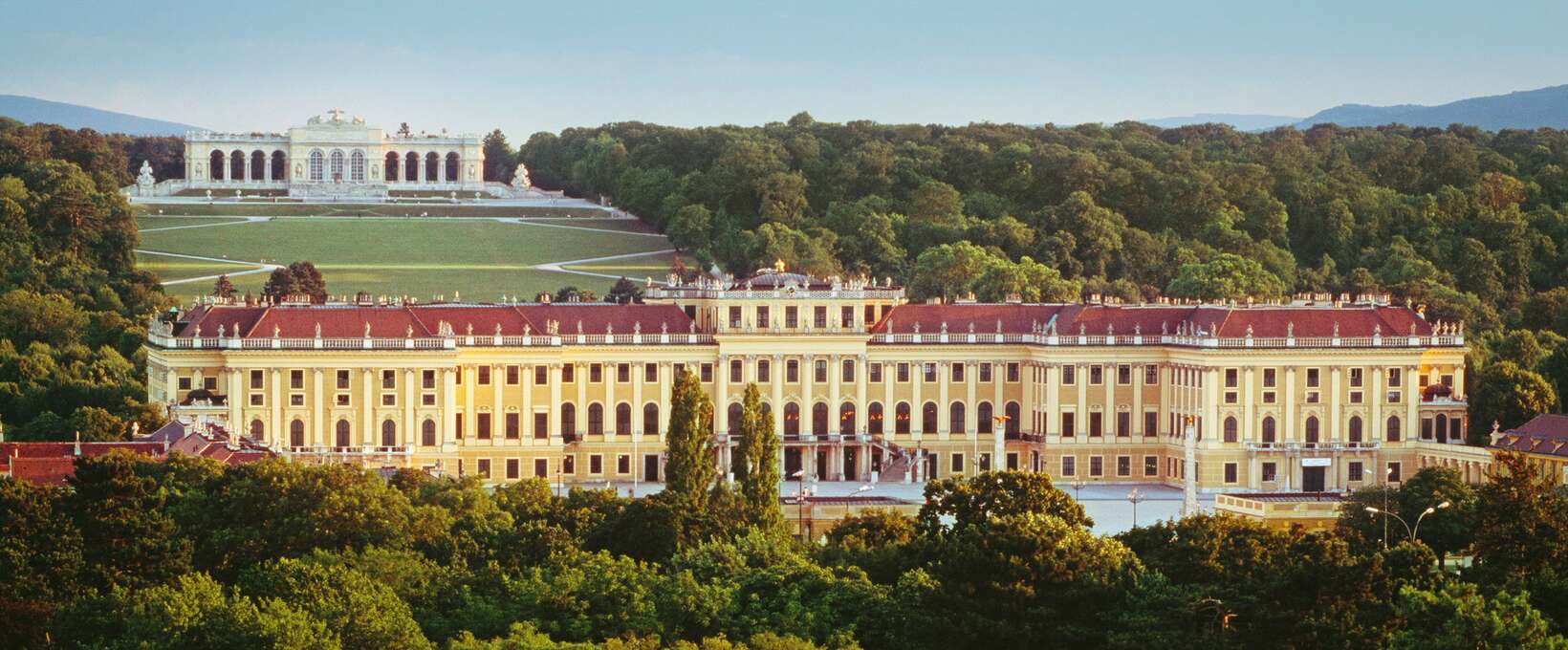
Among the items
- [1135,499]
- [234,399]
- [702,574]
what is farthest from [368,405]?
[702,574]

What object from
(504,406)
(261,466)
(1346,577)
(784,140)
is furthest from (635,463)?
(784,140)

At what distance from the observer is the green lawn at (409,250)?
4754 inches

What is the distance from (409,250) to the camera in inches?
5212

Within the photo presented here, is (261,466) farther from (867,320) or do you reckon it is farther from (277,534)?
(867,320)

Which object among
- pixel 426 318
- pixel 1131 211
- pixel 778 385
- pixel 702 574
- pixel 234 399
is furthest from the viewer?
pixel 1131 211

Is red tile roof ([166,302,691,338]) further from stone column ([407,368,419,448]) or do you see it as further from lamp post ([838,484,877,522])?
lamp post ([838,484,877,522])

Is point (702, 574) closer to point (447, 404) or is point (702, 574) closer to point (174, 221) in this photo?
point (447, 404)

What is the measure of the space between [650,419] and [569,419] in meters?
2.38

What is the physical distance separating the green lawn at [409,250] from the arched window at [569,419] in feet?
90.3

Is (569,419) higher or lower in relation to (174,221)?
lower

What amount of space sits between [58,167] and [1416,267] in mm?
54304

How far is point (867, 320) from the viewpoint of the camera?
94250mm

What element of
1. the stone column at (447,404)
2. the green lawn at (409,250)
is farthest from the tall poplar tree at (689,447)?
the green lawn at (409,250)

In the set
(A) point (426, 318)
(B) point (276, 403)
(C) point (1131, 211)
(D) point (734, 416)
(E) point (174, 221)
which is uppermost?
(C) point (1131, 211)
